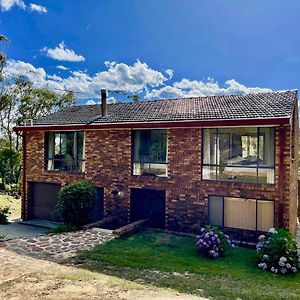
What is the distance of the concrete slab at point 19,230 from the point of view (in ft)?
46.7

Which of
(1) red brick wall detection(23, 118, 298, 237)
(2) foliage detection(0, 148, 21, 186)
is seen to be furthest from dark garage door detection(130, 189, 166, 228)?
(2) foliage detection(0, 148, 21, 186)

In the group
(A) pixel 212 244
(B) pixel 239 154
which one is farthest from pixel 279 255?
(B) pixel 239 154

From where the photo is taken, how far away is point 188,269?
351 inches

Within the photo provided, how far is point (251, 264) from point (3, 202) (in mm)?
17834

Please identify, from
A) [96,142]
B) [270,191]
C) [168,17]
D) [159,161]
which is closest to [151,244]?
[159,161]

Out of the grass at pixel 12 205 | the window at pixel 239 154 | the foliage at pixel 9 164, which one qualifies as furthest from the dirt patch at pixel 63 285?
the foliage at pixel 9 164

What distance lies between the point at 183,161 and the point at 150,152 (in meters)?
1.71

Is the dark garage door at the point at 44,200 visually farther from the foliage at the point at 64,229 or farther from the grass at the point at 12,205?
the foliage at the point at 64,229

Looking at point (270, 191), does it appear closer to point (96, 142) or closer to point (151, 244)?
point (151, 244)

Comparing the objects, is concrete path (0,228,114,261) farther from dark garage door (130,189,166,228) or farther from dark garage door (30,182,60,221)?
dark garage door (30,182,60,221)

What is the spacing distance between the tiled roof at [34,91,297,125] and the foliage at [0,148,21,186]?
26.4ft

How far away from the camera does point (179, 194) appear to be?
43.4ft

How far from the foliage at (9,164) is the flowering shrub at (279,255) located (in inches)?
824

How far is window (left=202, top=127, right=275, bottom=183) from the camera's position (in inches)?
468
